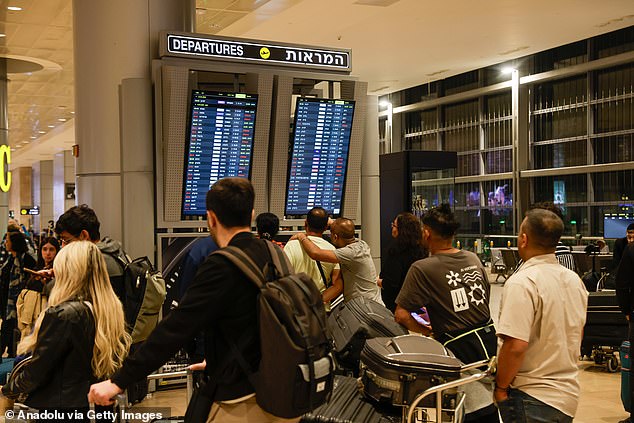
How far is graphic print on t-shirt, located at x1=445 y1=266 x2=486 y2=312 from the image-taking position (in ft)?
13.1

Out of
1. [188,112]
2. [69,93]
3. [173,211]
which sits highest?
[69,93]

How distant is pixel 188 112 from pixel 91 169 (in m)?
1.13

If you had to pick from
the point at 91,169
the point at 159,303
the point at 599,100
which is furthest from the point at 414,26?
the point at 159,303

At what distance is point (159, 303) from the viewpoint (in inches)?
192

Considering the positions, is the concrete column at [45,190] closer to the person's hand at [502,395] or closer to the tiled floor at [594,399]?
the tiled floor at [594,399]

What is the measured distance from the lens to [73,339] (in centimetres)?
320

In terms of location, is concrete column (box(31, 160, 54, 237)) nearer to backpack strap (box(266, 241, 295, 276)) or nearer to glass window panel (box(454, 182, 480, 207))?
glass window panel (box(454, 182, 480, 207))

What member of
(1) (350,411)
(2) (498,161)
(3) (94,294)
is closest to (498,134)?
(2) (498,161)

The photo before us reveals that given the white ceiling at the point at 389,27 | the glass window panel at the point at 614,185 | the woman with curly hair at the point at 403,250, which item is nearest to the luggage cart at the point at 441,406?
the woman with curly hair at the point at 403,250

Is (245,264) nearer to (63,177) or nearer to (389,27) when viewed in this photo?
(389,27)

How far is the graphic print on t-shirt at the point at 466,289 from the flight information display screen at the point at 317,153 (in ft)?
9.81

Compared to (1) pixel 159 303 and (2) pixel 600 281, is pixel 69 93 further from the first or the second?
(1) pixel 159 303

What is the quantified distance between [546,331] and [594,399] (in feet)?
14.1

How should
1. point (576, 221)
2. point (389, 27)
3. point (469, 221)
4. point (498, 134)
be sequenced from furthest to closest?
point (469, 221) < point (498, 134) < point (576, 221) < point (389, 27)
